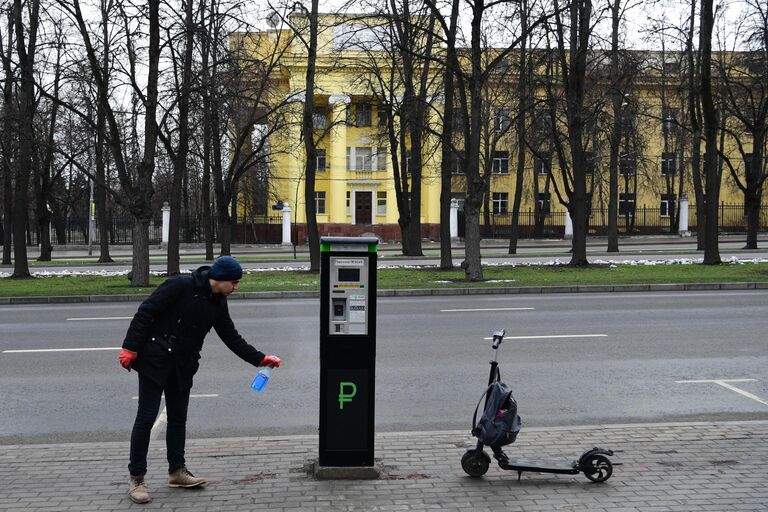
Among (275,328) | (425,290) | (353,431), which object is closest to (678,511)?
(353,431)

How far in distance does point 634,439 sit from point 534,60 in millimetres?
22225

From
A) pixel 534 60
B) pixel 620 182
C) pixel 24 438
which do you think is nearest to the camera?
pixel 24 438

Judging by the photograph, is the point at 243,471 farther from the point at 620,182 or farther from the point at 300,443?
the point at 620,182

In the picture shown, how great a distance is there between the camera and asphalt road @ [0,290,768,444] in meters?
7.48

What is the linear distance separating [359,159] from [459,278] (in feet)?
128

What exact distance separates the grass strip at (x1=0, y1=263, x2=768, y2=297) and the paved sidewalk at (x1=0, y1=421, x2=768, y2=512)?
43.3 feet

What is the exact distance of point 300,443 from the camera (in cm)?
637

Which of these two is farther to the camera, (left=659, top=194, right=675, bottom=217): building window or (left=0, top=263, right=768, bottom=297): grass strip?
(left=659, top=194, right=675, bottom=217): building window

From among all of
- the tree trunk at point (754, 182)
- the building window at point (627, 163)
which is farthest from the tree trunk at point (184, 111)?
the building window at point (627, 163)

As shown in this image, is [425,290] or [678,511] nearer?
[678,511]

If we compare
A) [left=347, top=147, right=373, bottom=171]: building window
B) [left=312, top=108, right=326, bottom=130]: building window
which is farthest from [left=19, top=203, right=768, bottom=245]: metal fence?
[left=312, top=108, right=326, bottom=130]: building window

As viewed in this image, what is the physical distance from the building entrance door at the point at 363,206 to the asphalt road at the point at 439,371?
44807 millimetres

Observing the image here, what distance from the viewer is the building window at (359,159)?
197ft

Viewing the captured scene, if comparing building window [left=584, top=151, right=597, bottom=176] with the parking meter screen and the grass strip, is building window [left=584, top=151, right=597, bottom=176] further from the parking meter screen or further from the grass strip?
the parking meter screen
